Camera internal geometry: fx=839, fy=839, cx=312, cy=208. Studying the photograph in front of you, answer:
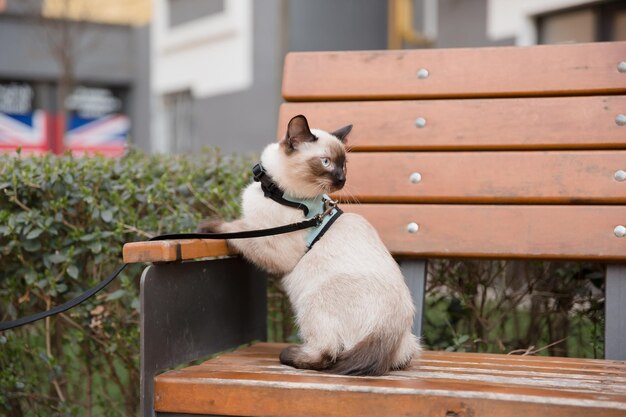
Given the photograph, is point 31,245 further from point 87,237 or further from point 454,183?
point 454,183

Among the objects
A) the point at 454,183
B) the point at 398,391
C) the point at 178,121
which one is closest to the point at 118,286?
the point at 454,183

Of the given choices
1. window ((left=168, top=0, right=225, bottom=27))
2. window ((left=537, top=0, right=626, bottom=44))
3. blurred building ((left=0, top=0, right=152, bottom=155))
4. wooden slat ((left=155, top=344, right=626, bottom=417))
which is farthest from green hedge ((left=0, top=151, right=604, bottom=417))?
blurred building ((left=0, top=0, right=152, bottom=155))

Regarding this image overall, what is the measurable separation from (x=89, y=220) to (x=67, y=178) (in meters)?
0.16

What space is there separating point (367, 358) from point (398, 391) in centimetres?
23

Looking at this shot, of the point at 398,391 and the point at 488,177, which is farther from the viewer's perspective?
the point at 488,177

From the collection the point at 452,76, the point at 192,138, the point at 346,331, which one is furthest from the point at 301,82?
the point at 192,138

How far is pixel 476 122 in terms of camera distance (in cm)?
262

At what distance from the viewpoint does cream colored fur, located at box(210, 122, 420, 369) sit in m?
2.08

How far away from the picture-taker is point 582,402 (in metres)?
1.66

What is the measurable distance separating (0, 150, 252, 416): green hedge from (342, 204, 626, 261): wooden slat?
63 centimetres

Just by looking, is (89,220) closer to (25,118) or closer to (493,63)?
(493,63)

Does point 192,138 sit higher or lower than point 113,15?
lower

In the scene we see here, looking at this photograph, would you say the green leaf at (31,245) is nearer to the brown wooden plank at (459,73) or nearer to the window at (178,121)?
the brown wooden plank at (459,73)

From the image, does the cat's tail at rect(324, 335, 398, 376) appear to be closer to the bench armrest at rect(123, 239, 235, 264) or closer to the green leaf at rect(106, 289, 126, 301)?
the bench armrest at rect(123, 239, 235, 264)
